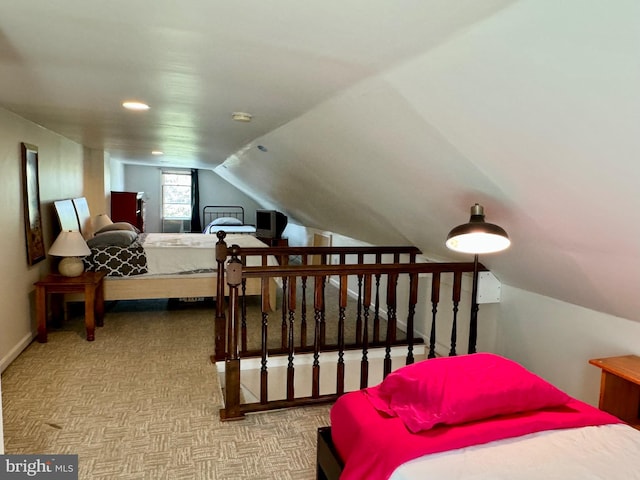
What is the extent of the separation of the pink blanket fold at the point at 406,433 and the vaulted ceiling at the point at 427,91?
2.38ft

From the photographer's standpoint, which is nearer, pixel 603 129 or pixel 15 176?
pixel 603 129

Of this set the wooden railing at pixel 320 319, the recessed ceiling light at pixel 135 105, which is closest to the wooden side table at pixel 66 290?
the wooden railing at pixel 320 319

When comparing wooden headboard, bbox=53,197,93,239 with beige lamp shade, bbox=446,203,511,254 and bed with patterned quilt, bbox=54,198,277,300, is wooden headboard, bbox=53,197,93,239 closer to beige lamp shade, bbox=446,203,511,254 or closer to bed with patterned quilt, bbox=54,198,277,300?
Answer: bed with patterned quilt, bbox=54,198,277,300

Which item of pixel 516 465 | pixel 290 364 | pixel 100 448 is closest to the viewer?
pixel 516 465


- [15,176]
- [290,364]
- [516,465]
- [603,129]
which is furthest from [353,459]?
[15,176]

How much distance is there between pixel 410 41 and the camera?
1.44m

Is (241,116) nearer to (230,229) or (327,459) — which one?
(327,459)

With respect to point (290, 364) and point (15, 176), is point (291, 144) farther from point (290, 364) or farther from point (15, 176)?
point (15, 176)

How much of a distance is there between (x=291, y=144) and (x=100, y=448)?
93.5 inches

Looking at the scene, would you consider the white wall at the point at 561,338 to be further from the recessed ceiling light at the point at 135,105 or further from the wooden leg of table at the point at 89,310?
the wooden leg of table at the point at 89,310

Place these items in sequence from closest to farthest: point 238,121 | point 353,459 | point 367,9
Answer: point 367,9 → point 353,459 → point 238,121

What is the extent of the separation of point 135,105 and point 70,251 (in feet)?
5.45

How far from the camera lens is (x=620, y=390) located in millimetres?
2160

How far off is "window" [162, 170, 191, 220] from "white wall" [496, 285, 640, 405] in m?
7.54
